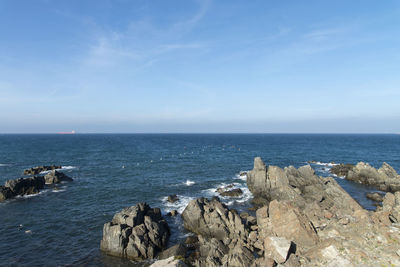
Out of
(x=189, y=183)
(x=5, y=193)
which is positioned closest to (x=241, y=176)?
(x=189, y=183)

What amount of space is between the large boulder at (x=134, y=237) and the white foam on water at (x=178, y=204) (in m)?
8.61

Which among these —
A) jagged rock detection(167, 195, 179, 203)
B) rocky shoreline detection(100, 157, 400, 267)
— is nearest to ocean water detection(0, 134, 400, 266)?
jagged rock detection(167, 195, 179, 203)

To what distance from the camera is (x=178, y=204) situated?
39062 millimetres

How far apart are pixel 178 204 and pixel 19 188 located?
109 ft

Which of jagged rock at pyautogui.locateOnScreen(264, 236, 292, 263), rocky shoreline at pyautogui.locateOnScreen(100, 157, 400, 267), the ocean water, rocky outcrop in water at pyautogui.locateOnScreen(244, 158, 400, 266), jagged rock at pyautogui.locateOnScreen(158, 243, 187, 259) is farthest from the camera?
the ocean water

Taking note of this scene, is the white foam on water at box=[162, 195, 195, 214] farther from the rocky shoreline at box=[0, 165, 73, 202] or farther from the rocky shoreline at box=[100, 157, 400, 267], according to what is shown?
the rocky shoreline at box=[0, 165, 73, 202]

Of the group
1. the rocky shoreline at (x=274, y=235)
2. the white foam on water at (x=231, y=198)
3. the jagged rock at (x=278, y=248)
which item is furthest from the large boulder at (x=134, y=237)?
the white foam on water at (x=231, y=198)

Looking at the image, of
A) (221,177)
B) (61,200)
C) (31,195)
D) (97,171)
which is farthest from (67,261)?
(97,171)

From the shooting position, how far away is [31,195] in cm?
4444

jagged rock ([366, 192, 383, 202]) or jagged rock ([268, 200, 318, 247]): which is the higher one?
jagged rock ([268, 200, 318, 247])

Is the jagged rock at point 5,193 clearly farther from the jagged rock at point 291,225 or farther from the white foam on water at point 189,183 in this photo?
the jagged rock at point 291,225

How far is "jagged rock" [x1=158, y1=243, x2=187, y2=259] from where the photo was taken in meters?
23.0

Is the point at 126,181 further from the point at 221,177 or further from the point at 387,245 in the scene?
the point at 387,245

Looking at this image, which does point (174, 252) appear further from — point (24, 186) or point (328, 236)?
point (24, 186)
